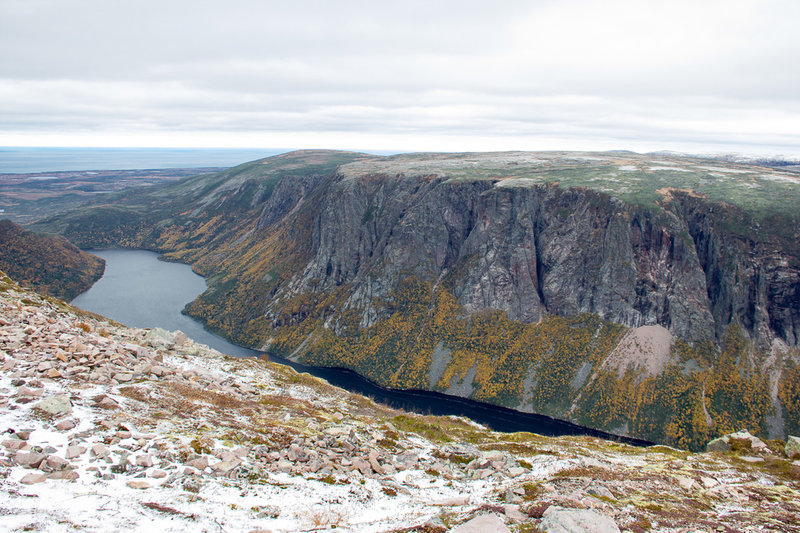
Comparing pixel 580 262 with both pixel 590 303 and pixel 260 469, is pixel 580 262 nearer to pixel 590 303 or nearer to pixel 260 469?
pixel 590 303

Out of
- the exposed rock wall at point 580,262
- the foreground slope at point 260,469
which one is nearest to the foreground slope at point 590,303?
the exposed rock wall at point 580,262

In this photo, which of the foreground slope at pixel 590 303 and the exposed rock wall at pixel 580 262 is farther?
the exposed rock wall at pixel 580 262

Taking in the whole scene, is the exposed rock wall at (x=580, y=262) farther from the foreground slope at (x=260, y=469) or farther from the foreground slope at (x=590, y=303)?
the foreground slope at (x=260, y=469)

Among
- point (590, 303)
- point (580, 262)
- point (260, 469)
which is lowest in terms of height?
point (590, 303)

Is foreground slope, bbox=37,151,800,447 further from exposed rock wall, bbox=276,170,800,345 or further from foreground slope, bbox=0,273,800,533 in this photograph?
foreground slope, bbox=0,273,800,533

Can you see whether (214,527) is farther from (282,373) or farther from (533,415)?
(533,415)

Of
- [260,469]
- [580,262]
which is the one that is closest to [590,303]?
[580,262]
